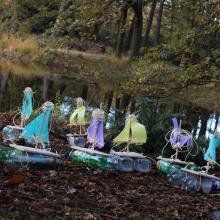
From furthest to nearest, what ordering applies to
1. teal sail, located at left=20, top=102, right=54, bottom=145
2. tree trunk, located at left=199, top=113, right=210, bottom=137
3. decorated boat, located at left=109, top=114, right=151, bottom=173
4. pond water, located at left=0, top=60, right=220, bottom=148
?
tree trunk, located at left=199, top=113, right=210, bottom=137 → pond water, located at left=0, top=60, right=220, bottom=148 → decorated boat, located at left=109, top=114, right=151, bottom=173 → teal sail, located at left=20, top=102, right=54, bottom=145

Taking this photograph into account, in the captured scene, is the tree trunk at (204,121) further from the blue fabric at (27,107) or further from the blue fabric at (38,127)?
the blue fabric at (38,127)

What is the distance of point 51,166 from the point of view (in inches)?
305

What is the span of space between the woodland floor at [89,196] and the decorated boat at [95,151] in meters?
0.16

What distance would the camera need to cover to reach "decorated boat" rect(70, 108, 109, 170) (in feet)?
27.3

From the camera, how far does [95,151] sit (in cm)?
847

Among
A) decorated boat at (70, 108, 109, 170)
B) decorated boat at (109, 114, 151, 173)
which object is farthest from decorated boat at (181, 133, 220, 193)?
decorated boat at (70, 108, 109, 170)

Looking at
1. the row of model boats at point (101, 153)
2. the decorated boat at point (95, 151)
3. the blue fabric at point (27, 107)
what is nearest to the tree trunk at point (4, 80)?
the blue fabric at point (27, 107)

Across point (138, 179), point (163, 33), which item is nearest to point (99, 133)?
point (138, 179)

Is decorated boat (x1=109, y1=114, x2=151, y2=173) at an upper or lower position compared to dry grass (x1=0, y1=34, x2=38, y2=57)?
lower

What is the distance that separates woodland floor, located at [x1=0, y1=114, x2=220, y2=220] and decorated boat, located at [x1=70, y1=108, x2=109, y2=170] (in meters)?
0.16

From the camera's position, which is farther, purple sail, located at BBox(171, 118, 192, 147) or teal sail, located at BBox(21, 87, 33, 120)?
teal sail, located at BBox(21, 87, 33, 120)

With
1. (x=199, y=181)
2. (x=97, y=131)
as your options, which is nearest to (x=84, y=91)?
(x=97, y=131)

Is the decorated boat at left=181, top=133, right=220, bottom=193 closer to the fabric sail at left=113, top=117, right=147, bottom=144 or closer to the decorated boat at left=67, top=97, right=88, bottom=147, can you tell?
the fabric sail at left=113, top=117, right=147, bottom=144

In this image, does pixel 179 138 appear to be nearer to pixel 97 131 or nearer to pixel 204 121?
pixel 97 131
